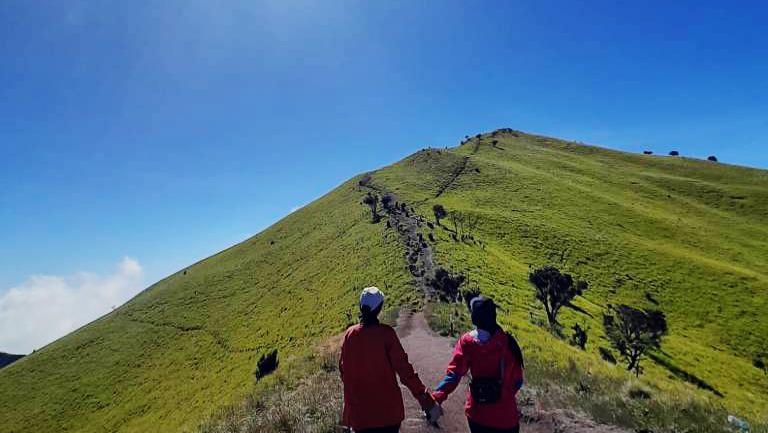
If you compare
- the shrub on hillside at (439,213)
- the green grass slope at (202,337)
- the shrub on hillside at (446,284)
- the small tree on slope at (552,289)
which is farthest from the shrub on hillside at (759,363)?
the shrub on hillside at (439,213)

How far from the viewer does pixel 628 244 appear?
200 ft

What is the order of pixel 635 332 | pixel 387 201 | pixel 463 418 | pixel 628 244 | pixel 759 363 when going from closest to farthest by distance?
pixel 463 418 < pixel 635 332 < pixel 759 363 < pixel 628 244 < pixel 387 201

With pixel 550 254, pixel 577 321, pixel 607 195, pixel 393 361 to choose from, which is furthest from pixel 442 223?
pixel 393 361

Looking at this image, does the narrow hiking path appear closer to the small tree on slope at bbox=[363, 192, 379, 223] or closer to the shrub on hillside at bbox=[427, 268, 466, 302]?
the shrub on hillside at bbox=[427, 268, 466, 302]

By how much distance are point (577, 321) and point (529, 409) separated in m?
30.5

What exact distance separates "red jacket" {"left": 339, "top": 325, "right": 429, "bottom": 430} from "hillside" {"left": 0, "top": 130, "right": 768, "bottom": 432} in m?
7.57

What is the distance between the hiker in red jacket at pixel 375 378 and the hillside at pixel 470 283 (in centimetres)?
753

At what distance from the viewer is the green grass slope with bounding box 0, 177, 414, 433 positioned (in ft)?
125

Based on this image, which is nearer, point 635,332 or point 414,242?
point 635,332

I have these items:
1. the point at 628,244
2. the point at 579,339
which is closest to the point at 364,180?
the point at 628,244

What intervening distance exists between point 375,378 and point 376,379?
0.02 metres

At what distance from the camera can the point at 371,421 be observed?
4.78m

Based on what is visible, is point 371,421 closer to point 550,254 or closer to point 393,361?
point 393,361

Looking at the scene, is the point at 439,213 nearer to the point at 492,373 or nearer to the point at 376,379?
the point at 492,373
